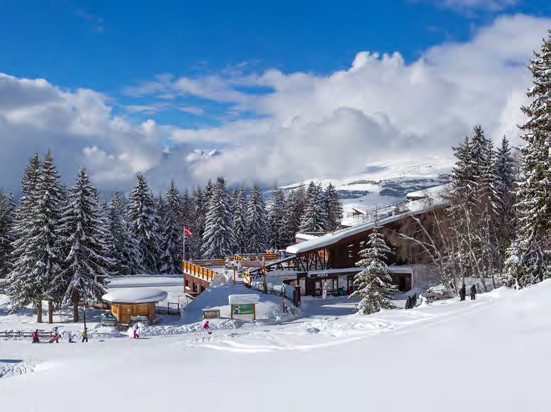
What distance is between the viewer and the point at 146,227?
55.9 meters

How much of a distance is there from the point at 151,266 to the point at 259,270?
25400 mm

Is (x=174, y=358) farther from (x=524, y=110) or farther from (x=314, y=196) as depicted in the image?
(x=314, y=196)

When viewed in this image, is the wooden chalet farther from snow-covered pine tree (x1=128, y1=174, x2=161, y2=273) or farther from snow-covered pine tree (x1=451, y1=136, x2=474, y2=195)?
snow-covered pine tree (x1=128, y1=174, x2=161, y2=273)

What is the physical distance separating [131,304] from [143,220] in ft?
87.2

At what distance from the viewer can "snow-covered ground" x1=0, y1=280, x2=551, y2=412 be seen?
638 centimetres

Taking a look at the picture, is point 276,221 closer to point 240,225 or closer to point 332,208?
point 240,225

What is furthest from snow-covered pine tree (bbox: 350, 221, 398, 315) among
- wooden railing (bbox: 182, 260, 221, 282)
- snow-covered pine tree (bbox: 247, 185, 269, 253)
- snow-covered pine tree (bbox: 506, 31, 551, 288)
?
snow-covered pine tree (bbox: 247, 185, 269, 253)

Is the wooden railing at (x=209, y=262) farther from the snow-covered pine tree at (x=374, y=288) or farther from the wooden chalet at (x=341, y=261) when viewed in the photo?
the snow-covered pine tree at (x=374, y=288)

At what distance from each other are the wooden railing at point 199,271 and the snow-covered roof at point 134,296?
6317mm

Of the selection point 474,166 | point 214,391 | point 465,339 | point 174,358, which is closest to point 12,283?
point 174,358

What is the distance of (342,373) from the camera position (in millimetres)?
7938

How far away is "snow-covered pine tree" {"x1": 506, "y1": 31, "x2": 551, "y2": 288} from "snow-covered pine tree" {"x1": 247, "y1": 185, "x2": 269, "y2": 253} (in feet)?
147

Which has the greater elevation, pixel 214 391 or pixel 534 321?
pixel 534 321

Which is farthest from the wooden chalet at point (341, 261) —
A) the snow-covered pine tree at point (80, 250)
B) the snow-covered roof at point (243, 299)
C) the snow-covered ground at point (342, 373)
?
the snow-covered ground at point (342, 373)
